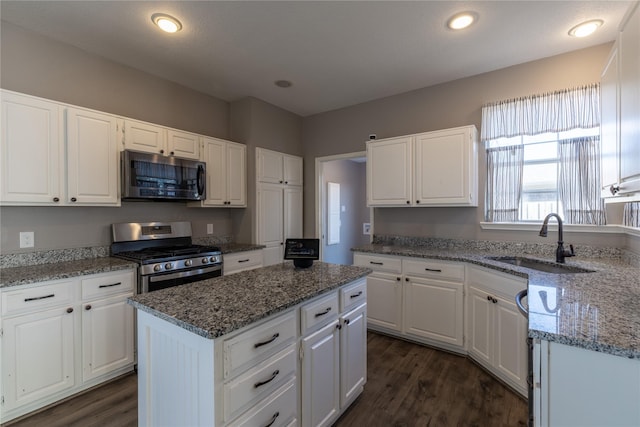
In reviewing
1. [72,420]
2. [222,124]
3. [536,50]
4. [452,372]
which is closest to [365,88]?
[536,50]

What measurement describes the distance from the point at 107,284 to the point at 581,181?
405 centimetres

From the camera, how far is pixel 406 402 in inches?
80.1

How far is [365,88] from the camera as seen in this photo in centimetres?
341

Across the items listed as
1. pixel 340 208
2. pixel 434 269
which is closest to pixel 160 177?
pixel 434 269

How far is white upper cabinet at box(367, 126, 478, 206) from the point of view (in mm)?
2838

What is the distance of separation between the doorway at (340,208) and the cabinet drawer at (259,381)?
2.91m

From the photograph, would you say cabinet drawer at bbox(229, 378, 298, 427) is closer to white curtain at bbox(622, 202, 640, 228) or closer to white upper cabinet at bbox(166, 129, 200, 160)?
white upper cabinet at bbox(166, 129, 200, 160)

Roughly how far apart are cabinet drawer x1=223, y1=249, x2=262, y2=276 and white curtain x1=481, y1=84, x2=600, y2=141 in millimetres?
2800

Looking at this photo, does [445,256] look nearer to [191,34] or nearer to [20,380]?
[191,34]

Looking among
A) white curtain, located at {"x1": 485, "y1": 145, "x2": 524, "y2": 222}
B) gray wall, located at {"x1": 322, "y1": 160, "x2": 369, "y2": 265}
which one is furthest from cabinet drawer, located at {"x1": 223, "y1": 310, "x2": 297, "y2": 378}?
gray wall, located at {"x1": 322, "y1": 160, "x2": 369, "y2": 265}

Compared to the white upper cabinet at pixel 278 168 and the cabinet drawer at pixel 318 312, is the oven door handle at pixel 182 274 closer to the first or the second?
the white upper cabinet at pixel 278 168

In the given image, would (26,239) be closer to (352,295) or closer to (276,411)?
(276,411)

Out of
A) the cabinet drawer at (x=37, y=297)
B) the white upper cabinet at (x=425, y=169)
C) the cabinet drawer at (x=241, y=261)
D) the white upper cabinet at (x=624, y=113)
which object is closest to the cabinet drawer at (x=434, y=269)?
the white upper cabinet at (x=425, y=169)

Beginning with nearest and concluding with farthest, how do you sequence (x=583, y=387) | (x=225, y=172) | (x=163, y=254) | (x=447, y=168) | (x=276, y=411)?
(x=583, y=387) → (x=276, y=411) → (x=163, y=254) → (x=447, y=168) → (x=225, y=172)
